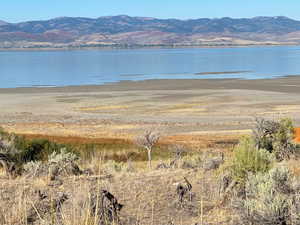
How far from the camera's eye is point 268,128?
1669 cm

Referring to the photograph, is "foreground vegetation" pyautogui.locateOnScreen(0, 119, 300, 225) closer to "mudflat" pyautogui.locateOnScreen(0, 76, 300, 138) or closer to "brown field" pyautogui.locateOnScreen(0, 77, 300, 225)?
"brown field" pyautogui.locateOnScreen(0, 77, 300, 225)

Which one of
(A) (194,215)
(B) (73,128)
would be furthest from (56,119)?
(A) (194,215)

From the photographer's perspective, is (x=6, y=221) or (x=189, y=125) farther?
(x=189, y=125)

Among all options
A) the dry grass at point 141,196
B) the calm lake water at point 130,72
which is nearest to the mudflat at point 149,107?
the calm lake water at point 130,72

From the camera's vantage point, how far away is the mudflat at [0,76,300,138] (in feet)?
128

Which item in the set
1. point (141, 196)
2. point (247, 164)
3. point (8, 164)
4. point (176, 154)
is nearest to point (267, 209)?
point (141, 196)

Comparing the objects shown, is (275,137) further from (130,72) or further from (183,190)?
(130,72)

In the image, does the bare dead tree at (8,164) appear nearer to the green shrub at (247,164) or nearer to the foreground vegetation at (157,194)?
the foreground vegetation at (157,194)

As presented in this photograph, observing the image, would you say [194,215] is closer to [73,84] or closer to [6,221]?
[6,221]

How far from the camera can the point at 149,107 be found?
170 ft

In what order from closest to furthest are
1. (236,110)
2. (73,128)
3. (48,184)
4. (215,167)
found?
1. (48,184)
2. (215,167)
3. (73,128)
4. (236,110)

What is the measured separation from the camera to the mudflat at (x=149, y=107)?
39.0 m

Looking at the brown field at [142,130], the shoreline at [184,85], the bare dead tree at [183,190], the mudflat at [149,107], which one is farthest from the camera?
the shoreline at [184,85]

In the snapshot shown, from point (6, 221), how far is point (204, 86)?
6467cm
